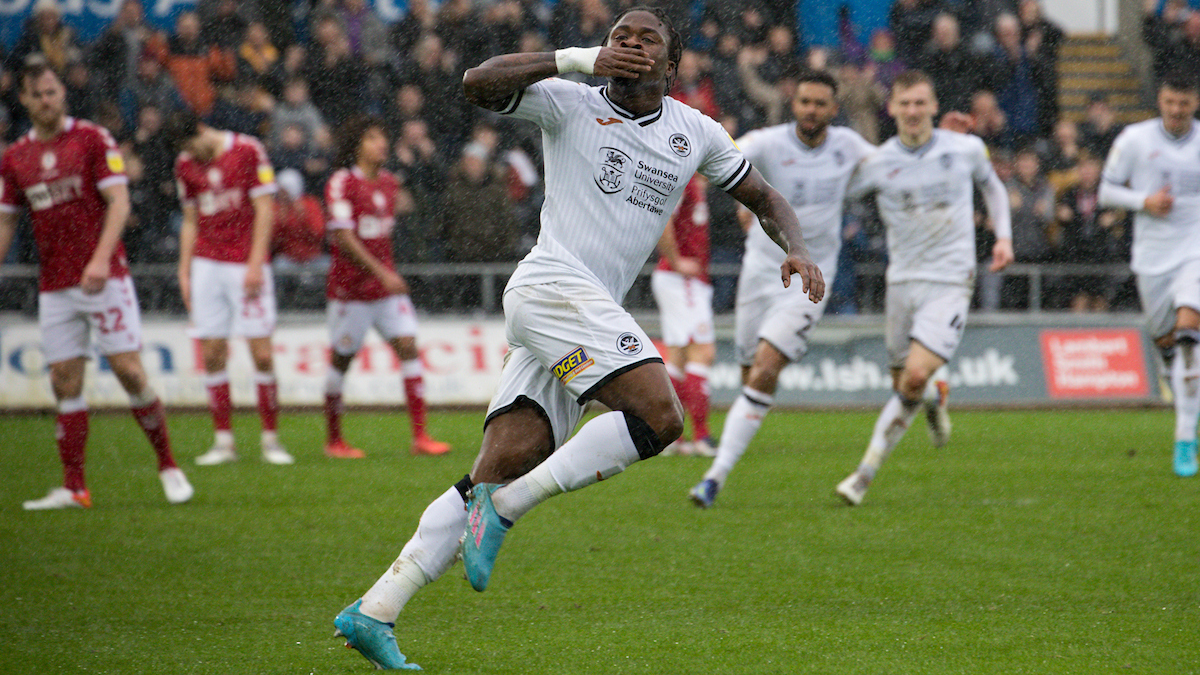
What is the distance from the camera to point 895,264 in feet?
26.0

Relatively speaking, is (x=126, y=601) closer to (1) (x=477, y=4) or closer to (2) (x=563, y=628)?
(2) (x=563, y=628)

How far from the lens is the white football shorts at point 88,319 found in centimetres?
734

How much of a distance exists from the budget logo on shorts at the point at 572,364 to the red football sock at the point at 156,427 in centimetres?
429

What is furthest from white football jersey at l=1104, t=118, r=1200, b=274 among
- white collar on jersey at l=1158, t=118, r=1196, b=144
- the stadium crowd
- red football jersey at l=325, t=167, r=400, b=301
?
red football jersey at l=325, t=167, r=400, b=301

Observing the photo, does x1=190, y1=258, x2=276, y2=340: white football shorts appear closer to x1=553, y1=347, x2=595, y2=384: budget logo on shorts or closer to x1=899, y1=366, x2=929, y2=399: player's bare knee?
x1=899, y1=366, x2=929, y2=399: player's bare knee

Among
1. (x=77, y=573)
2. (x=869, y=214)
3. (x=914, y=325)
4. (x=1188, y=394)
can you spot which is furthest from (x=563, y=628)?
(x=869, y=214)

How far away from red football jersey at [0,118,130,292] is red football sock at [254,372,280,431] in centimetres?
259

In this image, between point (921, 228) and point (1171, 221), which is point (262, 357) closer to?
point (921, 228)

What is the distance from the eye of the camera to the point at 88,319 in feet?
24.5

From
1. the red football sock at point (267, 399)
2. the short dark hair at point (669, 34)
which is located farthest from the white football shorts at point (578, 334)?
the red football sock at point (267, 399)

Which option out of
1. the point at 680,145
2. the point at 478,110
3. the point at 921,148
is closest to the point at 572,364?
the point at 680,145

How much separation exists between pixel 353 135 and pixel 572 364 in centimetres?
650

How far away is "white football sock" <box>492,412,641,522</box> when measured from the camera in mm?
4004

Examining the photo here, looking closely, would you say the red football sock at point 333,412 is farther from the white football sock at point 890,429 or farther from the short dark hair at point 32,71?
the white football sock at point 890,429
